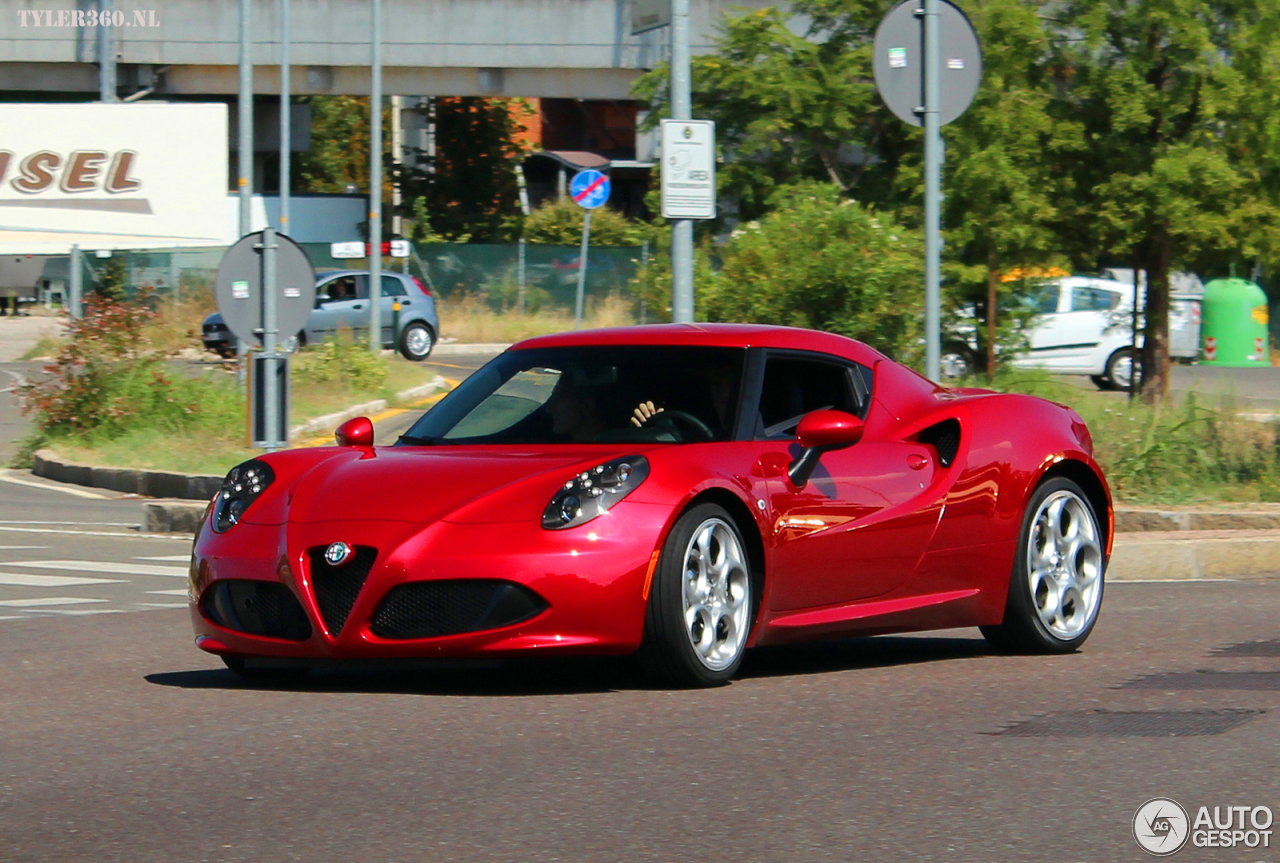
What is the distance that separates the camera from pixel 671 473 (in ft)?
20.9

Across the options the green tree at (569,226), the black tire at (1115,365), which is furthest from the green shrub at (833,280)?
the green tree at (569,226)

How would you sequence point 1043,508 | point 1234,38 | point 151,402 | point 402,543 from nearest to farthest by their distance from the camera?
point 402,543 < point 1043,508 < point 1234,38 < point 151,402

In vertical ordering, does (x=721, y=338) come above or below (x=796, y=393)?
above

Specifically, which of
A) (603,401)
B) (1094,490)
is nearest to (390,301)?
(1094,490)

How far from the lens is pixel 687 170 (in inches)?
516

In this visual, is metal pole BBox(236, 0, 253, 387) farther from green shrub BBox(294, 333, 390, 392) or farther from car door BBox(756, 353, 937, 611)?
car door BBox(756, 353, 937, 611)

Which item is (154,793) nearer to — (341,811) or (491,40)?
(341,811)

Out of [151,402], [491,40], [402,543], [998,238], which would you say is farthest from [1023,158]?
[491,40]

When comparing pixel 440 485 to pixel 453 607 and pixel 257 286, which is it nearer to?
pixel 453 607

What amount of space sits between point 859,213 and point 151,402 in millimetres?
7224

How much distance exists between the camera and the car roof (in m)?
7.17

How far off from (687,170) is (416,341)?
77.9ft

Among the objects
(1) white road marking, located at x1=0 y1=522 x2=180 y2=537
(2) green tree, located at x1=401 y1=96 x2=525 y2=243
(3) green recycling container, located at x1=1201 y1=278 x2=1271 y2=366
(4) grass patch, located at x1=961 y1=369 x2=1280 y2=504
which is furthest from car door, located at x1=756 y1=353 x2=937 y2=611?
(2) green tree, located at x1=401 y1=96 x2=525 y2=243

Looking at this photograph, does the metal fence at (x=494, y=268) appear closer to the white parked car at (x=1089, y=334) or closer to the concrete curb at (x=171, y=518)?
the white parked car at (x=1089, y=334)
